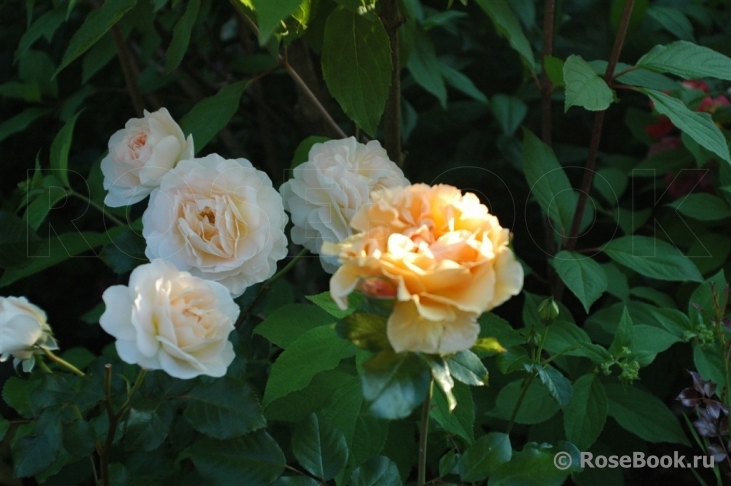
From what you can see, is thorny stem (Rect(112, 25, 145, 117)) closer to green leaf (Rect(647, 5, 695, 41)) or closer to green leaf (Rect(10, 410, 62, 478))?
green leaf (Rect(10, 410, 62, 478))

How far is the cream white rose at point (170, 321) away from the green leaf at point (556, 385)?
289mm

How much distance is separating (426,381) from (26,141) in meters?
1.28

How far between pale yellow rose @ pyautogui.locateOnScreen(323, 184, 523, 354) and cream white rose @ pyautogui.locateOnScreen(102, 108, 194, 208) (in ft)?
0.98

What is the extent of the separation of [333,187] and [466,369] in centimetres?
24

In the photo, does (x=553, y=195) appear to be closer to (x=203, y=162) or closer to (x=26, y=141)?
(x=203, y=162)

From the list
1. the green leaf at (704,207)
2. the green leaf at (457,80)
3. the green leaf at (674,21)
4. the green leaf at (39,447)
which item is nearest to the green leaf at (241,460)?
the green leaf at (39,447)

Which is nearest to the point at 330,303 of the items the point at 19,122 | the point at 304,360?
the point at 304,360

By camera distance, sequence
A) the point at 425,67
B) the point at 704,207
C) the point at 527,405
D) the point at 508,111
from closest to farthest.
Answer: the point at 527,405, the point at 704,207, the point at 425,67, the point at 508,111

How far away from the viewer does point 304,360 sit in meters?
0.75

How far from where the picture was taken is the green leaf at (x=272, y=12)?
563mm

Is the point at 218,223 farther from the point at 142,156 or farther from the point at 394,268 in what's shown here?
the point at 394,268

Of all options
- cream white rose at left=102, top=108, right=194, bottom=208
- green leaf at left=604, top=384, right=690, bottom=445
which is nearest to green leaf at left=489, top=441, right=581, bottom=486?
green leaf at left=604, top=384, right=690, bottom=445

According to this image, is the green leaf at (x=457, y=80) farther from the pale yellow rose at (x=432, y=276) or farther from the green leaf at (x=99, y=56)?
the pale yellow rose at (x=432, y=276)

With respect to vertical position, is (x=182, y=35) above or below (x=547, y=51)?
above
